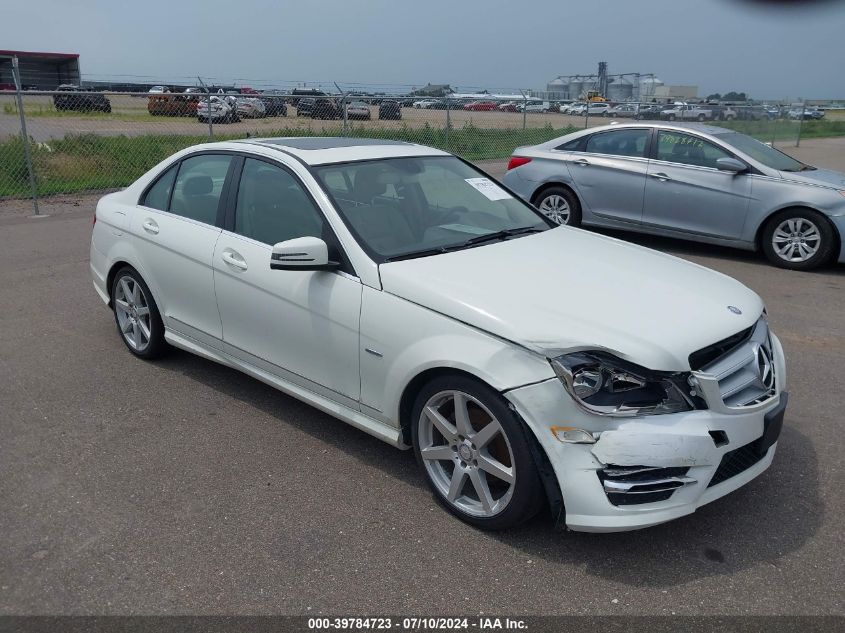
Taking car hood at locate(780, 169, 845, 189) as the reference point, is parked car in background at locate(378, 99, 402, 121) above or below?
above

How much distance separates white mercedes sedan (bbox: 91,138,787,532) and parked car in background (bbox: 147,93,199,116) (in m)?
12.2

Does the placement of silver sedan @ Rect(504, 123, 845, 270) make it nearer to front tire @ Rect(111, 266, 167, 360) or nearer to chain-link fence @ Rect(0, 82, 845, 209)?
front tire @ Rect(111, 266, 167, 360)

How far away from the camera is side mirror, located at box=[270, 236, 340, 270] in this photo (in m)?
3.83

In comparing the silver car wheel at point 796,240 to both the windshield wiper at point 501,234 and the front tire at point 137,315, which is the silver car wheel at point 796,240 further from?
the front tire at point 137,315

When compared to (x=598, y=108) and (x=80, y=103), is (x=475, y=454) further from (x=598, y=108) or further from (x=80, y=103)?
(x=598, y=108)

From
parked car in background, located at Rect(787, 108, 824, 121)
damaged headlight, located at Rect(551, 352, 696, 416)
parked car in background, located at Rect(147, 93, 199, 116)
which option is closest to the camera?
damaged headlight, located at Rect(551, 352, 696, 416)

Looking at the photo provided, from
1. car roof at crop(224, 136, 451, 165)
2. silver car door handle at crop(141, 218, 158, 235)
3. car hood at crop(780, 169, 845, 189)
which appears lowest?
car hood at crop(780, 169, 845, 189)

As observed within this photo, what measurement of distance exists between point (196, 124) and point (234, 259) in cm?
1266

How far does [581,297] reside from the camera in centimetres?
352

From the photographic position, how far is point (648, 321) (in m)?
3.33

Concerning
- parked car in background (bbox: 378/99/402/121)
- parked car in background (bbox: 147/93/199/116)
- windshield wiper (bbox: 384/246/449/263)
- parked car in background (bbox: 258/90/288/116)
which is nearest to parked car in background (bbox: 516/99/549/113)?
parked car in background (bbox: 378/99/402/121)

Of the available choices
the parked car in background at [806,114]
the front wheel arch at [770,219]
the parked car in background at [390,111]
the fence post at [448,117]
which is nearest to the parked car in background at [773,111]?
the parked car in background at [806,114]

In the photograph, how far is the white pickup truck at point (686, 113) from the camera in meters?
23.1

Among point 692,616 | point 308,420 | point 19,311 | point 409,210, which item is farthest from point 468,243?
point 19,311
